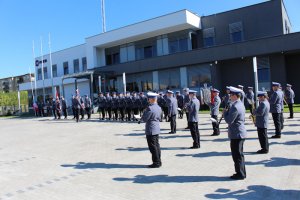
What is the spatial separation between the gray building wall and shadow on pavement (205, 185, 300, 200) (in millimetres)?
23607

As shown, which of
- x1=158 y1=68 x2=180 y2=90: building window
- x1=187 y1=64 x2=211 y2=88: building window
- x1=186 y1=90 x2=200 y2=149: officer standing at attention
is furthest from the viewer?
x1=158 y1=68 x2=180 y2=90: building window

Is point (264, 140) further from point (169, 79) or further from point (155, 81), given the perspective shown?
point (155, 81)

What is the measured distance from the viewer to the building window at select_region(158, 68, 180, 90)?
100.0 ft

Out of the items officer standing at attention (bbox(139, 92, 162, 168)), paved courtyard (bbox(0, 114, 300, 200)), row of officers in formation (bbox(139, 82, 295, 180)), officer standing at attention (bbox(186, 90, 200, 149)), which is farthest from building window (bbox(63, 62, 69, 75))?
officer standing at attention (bbox(139, 92, 162, 168))

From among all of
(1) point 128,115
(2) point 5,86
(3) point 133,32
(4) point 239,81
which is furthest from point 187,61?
(2) point 5,86

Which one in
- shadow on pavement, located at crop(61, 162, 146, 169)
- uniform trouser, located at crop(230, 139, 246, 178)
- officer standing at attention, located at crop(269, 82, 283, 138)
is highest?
officer standing at attention, located at crop(269, 82, 283, 138)

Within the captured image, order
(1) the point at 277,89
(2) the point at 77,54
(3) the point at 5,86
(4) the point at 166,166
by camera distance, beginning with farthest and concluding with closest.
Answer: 1. (3) the point at 5,86
2. (2) the point at 77,54
3. (1) the point at 277,89
4. (4) the point at 166,166

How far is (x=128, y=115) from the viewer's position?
20.5 metres

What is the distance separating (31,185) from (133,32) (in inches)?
1081

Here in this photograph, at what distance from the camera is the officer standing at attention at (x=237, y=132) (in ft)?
22.5

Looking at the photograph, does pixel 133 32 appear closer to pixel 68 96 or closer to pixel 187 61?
pixel 187 61

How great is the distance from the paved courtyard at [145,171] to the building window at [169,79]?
1819 cm

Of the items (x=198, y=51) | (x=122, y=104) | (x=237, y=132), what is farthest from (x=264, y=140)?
(x=198, y=51)

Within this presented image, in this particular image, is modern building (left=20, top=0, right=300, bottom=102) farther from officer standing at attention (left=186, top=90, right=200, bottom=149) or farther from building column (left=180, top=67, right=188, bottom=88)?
officer standing at attention (left=186, top=90, right=200, bottom=149)
